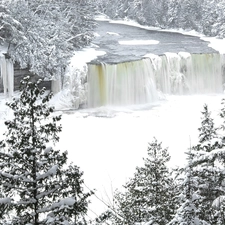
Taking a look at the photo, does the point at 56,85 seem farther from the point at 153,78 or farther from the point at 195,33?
the point at 195,33

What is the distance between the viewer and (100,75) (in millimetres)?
21141

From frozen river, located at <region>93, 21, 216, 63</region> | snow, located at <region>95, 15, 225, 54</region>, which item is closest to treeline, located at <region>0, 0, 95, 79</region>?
frozen river, located at <region>93, 21, 216, 63</region>

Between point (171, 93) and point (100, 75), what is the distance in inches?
189

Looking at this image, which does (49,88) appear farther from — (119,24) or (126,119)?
(119,24)

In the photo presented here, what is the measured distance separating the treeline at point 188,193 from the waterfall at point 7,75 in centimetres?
1223

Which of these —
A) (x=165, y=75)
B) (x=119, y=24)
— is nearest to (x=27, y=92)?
(x=165, y=75)

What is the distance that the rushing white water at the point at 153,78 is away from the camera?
21.1m

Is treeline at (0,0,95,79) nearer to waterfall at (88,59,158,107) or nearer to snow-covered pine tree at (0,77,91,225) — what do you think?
waterfall at (88,59,158,107)

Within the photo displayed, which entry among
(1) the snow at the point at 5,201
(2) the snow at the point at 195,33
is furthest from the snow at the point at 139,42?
(1) the snow at the point at 5,201

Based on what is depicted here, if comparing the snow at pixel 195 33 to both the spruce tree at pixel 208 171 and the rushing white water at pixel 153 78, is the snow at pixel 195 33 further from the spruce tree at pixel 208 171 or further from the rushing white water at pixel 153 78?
the spruce tree at pixel 208 171

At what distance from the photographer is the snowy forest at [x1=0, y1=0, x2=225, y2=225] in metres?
4.81

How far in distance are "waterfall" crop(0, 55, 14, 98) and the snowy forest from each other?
1.34ft

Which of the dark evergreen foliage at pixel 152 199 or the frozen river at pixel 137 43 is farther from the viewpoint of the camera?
the frozen river at pixel 137 43

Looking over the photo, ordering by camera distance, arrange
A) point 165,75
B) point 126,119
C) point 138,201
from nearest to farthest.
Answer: point 138,201 < point 126,119 < point 165,75
